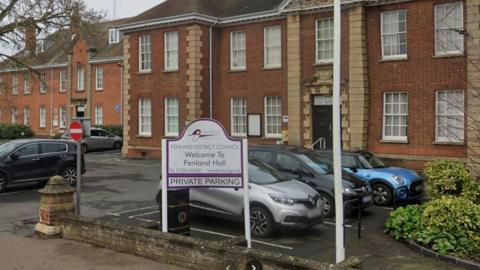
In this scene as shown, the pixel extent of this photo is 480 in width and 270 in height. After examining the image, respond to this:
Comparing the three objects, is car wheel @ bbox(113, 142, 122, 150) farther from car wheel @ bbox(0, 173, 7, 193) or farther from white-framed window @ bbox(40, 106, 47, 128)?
car wheel @ bbox(0, 173, 7, 193)

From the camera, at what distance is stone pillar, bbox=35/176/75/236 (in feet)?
34.1

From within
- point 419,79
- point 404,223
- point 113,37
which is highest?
point 113,37

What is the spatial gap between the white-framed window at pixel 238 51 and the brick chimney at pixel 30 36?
10.4 meters

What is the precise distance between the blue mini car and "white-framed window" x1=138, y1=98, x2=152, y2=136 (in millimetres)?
16774

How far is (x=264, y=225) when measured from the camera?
10.6m

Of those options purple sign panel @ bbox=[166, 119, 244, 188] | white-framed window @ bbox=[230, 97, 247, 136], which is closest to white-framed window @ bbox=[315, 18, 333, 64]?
white-framed window @ bbox=[230, 97, 247, 136]

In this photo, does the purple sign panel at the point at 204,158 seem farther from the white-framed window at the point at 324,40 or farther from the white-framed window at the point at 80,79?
the white-framed window at the point at 80,79

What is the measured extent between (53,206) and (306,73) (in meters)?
16.9

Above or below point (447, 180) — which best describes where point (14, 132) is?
above

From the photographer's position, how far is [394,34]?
23.0 m

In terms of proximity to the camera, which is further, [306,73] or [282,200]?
[306,73]

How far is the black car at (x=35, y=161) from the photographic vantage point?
1678cm

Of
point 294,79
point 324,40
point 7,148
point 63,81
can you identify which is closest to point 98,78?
point 63,81

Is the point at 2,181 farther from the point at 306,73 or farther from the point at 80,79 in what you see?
the point at 80,79
